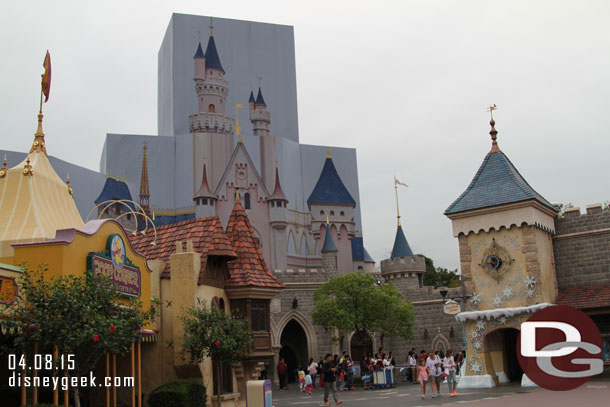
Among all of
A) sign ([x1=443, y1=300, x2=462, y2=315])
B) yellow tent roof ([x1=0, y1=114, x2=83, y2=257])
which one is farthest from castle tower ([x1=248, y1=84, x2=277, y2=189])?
yellow tent roof ([x1=0, y1=114, x2=83, y2=257])

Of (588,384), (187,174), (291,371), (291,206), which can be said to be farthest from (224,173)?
(588,384)

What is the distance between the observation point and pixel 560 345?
22.5 meters

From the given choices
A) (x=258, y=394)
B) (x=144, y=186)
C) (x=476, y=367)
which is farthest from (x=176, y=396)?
(x=144, y=186)

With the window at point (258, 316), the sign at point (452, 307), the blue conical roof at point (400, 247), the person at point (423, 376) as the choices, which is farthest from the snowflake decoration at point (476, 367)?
the blue conical roof at point (400, 247)

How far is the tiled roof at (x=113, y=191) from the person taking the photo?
50719 mm

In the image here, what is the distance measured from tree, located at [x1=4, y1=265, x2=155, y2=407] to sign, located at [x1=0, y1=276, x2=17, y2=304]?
0.13 m

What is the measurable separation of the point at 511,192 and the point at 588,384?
22.1ft

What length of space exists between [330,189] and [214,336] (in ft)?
140

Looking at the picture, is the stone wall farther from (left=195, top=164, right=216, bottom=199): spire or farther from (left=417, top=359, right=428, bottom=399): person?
(left=195, top=164, right=216, bottom=199): spire

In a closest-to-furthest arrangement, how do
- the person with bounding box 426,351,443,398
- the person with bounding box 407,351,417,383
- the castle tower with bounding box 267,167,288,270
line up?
1. the person with bounding box 426,351,443,398
2. the person with bounding box 407,351,417,383
3. the castle tower with bounding box 267,167,288,270

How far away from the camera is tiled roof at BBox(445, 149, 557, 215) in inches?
915

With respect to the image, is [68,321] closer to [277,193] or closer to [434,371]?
[434,371]

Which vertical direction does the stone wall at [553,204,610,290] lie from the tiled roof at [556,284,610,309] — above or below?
above

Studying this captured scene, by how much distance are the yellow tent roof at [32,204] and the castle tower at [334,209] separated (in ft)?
129
